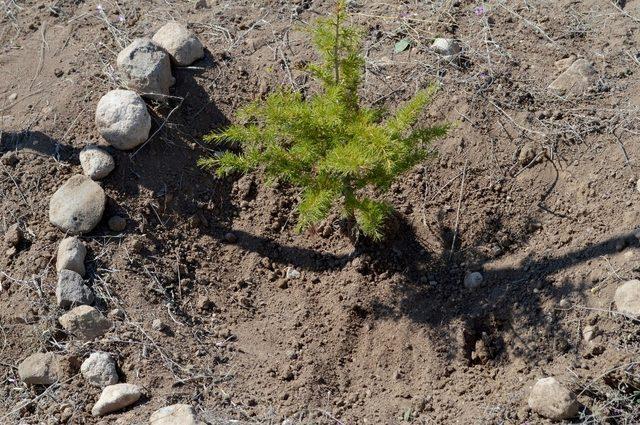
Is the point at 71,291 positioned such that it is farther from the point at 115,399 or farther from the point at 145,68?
the point at 145,68

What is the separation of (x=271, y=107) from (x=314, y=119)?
0.21 m

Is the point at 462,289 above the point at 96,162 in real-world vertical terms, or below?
below

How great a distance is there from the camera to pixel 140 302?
4199mm

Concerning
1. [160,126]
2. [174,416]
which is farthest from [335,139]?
[174,416]

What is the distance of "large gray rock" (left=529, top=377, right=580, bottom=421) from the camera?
357cm

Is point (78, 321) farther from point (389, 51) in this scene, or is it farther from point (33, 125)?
point (389, 51)

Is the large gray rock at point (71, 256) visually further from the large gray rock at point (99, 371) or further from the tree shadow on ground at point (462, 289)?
the tree shadow on ground at point (462, 289)

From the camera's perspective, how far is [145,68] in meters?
4.64

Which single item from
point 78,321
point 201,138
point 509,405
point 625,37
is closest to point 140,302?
point 78,321

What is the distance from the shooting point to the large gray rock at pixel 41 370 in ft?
12.8

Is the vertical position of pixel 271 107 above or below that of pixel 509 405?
above

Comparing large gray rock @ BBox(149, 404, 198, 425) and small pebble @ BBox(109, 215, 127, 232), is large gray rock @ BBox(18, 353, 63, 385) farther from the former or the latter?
small pebble @ BBox(109, 215, 127, 232)

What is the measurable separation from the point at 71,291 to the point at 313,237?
51.7 inches

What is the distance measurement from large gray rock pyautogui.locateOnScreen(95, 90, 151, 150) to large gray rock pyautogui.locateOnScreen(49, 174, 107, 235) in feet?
0.97
